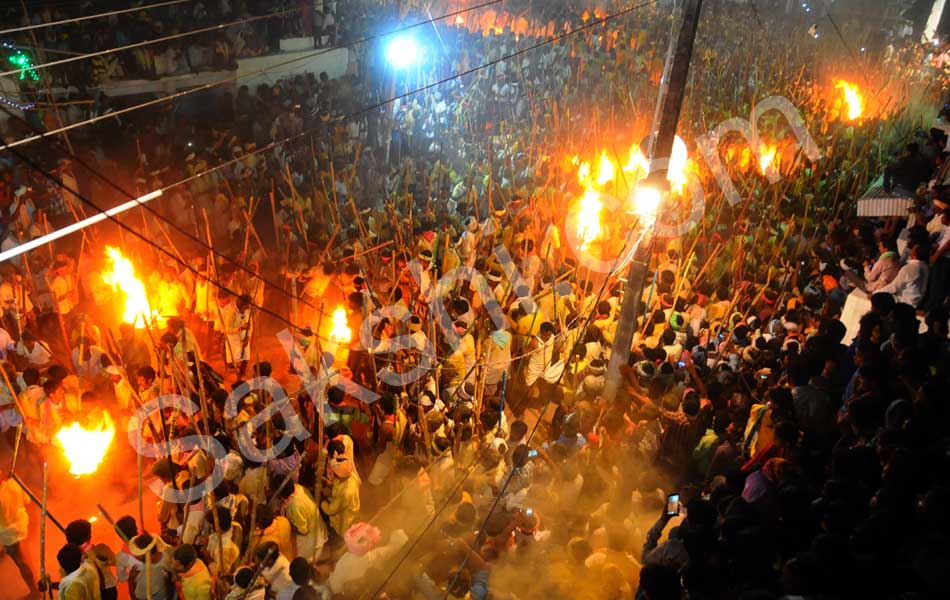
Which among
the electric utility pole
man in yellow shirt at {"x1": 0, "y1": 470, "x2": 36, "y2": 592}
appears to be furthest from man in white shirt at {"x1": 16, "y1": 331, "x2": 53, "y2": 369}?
the electric utility pole

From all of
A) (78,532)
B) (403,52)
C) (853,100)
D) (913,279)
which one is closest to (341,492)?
(78,532)

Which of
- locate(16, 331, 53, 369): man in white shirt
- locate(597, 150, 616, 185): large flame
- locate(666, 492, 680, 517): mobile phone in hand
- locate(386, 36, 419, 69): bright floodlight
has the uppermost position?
locate(386, 36, 419, 69): bright floodlight

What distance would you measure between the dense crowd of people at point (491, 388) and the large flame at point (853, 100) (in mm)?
4318

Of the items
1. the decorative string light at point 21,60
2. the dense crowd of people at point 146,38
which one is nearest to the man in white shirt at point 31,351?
the dense crowd of people at point 146,38

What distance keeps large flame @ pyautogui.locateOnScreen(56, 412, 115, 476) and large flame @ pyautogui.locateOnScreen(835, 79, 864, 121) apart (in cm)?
1645

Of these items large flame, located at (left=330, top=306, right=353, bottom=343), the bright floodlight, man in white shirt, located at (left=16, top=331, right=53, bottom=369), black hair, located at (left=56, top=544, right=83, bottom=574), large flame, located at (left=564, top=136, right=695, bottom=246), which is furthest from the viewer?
the bright floodlight

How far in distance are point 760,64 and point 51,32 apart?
1766 centimetres

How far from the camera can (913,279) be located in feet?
20.6

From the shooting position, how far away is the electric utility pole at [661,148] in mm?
4969

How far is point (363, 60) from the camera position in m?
17.6

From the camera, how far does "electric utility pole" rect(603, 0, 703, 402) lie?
196 inches

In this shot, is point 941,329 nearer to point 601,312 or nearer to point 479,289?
point 601,312

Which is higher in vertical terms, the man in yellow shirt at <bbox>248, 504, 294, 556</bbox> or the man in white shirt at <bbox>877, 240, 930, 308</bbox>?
the man in white shirt at <bbox>877, 240, 930, 308</bbox>

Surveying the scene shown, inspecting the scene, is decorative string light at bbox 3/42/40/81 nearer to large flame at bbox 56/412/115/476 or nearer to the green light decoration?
the green light decoration
